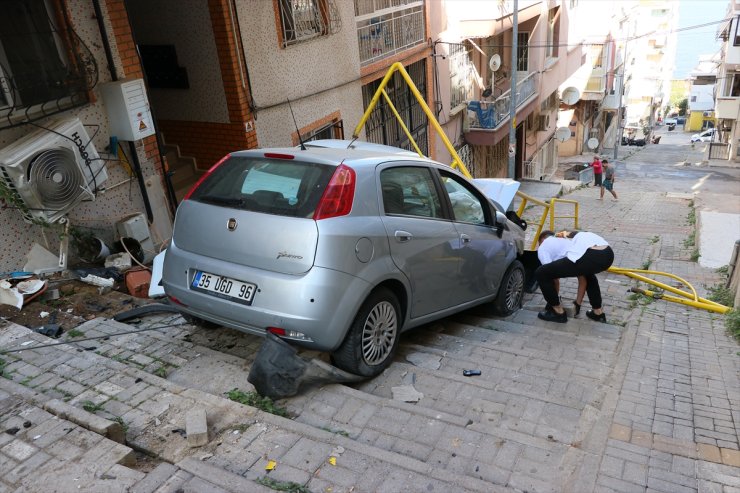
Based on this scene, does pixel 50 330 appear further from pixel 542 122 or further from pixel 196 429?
pixel 542 122

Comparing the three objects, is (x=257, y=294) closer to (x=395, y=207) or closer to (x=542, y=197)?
(x=395, y=207)

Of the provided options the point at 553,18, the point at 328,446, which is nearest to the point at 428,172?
the point at 328,446

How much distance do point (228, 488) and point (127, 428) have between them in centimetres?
91

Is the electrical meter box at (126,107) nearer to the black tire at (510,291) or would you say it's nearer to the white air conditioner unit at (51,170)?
the white air conditioner unit at (51,170)

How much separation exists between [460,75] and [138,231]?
13367mm

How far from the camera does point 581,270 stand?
632 centimetres

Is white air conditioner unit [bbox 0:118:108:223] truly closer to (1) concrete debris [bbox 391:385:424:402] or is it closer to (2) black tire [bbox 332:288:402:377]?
(2) black tire [bbox 332:288:402:377]

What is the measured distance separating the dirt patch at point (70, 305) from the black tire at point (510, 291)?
11.9ft

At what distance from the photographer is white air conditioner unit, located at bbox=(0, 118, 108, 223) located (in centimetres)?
520

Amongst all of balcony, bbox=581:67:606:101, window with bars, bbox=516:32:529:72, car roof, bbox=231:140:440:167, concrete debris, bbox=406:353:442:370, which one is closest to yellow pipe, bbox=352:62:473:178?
car roof, bbox=231:140:440:167

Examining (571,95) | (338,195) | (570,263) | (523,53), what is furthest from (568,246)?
(571,95)

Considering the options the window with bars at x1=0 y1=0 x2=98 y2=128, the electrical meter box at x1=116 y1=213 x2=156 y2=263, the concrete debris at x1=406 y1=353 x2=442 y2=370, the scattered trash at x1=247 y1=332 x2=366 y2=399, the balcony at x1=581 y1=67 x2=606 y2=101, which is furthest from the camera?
the balcony at x1=581 y1=67 x2=606 y2=101

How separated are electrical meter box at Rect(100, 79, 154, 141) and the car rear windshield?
2538 mm

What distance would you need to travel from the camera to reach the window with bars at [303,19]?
9062mm
